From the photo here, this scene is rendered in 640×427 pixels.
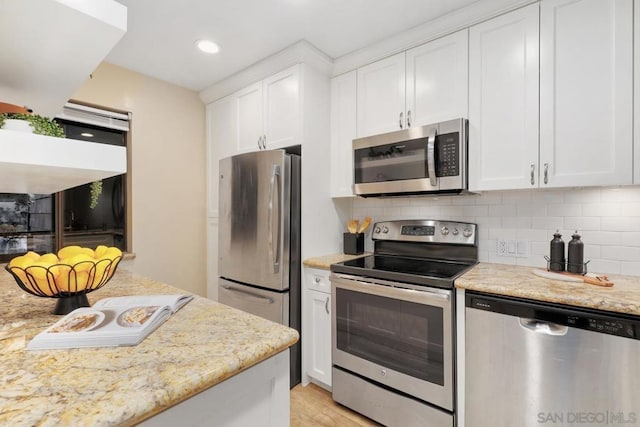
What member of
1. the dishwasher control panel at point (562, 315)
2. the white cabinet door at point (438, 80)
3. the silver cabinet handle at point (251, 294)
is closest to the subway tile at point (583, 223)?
the dishwasher control panel at point (562, 315)

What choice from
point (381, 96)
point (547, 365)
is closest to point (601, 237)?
point (547, 365)

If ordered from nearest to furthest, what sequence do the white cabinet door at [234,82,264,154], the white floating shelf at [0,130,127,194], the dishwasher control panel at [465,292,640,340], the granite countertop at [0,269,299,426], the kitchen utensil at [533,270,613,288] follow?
1. the granite countertop at [0,269,299,426]
2. the white floating shelf at [0,130,127,194]
3. the dishwasher control panel at [465,292,640,340]
4. the kitchen utensil at [533,270,613,288]
5. the white cabinet door at [234,82,264,154]

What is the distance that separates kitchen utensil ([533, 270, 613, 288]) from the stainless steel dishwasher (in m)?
0.26

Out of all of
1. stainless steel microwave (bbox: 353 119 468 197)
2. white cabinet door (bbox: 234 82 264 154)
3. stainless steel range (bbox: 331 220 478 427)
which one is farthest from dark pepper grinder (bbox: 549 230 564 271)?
white cabinet door (bbox: 234 82 264 154)

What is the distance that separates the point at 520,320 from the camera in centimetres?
140

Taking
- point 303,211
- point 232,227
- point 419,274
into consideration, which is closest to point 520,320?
point 419,274

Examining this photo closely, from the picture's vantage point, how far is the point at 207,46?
7.45 feet

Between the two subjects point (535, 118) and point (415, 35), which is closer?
point (535, 118)

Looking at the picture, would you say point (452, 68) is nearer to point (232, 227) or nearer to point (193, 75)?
point (232, 227)

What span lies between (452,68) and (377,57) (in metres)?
0.57

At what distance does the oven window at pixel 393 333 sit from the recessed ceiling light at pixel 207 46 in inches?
78.4

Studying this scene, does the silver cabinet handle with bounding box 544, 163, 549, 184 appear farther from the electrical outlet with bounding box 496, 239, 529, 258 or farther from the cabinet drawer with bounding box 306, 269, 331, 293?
the cabinet drawer with bounding box 306, 269, 331, 293

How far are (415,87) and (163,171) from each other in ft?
7.54

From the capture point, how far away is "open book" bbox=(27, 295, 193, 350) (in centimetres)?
68
